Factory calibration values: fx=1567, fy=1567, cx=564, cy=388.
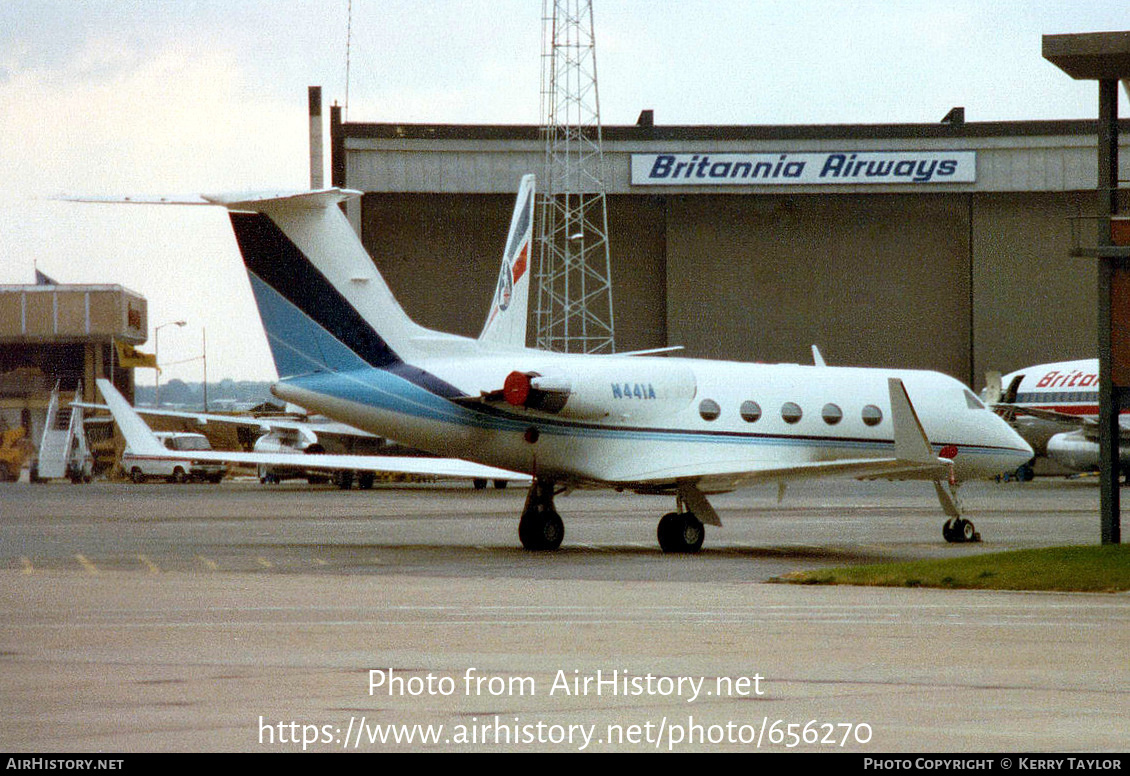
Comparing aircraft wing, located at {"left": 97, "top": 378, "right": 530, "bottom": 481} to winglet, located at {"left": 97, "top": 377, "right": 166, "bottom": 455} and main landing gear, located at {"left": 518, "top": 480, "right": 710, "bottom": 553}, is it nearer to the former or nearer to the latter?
winglet, located at {"left": 97, "top": 377, "right": 166, "bottom": 455}

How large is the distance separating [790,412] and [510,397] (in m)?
5.26

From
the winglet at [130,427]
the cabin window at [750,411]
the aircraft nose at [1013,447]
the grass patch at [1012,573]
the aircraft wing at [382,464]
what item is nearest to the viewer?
Result: the grass patch at [1012,573]

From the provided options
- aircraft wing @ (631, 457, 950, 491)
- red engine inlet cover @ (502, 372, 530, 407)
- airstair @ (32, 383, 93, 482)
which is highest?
red engine inlet cover @ (502, 372, 530, 407)

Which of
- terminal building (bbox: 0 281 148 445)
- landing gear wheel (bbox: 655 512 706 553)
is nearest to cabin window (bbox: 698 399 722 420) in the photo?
landing gear wheel (bbox: 655 512 706 553)

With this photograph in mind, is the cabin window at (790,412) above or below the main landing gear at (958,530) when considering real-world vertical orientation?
above

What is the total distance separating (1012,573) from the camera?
17750 millimetres

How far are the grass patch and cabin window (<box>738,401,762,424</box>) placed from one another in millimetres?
7437

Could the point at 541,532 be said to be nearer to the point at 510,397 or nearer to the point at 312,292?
the point at 510,397

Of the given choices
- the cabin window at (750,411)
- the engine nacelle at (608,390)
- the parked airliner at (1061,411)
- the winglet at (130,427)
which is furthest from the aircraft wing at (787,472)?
the parked airliner at (1061,411)

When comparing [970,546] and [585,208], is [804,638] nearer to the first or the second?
[970,546]

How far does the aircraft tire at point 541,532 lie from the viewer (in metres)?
25.3

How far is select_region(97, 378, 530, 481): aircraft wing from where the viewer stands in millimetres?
25250

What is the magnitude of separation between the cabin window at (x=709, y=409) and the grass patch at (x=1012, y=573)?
24.0ft

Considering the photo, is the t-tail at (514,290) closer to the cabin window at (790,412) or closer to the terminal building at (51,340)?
the cabin window at (790,412)
